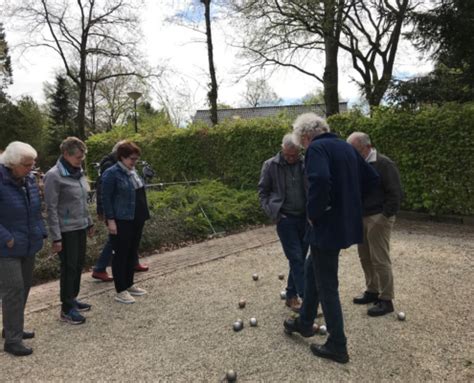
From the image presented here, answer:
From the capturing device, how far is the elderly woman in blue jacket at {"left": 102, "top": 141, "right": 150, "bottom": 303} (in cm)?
450

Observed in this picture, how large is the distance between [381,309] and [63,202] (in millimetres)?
3381

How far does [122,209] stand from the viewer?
4.54 meters

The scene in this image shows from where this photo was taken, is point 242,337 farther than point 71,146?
No

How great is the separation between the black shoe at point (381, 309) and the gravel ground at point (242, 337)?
59 mm

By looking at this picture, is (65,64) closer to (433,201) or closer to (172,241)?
(172,241)

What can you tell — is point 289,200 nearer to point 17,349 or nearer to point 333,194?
point 333,194

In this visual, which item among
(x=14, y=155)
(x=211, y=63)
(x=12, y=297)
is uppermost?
(x=211, y=63)

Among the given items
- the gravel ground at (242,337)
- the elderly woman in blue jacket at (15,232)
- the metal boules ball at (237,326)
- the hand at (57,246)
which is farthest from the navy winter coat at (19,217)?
the metal boules ball at (237,326)

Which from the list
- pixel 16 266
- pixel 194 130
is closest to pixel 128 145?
pixel 16 266

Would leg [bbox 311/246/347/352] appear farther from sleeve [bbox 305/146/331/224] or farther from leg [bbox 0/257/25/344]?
leg [bbox 0/257/25/344]

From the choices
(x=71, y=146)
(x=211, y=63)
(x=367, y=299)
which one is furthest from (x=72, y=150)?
(x=211, y=63)

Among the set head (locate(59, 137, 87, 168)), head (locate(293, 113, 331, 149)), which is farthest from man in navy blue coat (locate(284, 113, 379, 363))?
head (locate(59, 137, 87, 168))

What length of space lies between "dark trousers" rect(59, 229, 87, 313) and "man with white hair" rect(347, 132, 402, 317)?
2.93 m

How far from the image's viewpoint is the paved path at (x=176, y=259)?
496cm
